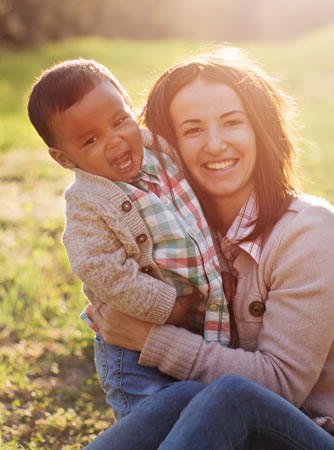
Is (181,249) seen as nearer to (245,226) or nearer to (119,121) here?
(245,226)

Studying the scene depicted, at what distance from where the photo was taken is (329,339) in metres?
1.92

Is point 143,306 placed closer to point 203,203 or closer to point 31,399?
point 203,203

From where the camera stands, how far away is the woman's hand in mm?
2104

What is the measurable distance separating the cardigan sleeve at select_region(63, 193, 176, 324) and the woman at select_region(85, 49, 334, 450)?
0.39 ft

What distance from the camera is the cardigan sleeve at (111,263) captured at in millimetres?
1978

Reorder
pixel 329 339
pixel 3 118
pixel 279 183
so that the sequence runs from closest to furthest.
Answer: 1. pixel 329 339
2. pixel 279 183
3. pixel 3 118

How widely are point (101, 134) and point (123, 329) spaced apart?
74 cm

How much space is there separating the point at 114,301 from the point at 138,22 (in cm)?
2130

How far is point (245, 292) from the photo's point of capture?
7.06 ft

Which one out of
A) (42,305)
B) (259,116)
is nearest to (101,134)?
(259,116)

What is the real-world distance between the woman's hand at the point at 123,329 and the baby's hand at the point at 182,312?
0.10 meters

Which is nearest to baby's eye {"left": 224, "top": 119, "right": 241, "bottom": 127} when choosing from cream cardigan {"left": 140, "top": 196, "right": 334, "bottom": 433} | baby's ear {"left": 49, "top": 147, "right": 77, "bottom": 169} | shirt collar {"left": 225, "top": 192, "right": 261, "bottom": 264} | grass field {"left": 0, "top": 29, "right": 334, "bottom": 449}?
shirt collar {"left": 225, "top": 192, "right": 261, "bottom": 264}

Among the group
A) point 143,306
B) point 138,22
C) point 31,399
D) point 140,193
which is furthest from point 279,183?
point 138,22

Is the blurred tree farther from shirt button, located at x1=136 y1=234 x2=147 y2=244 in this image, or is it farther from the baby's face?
shirt button, located at x1=136 y1=234 x2=147 y2=244
